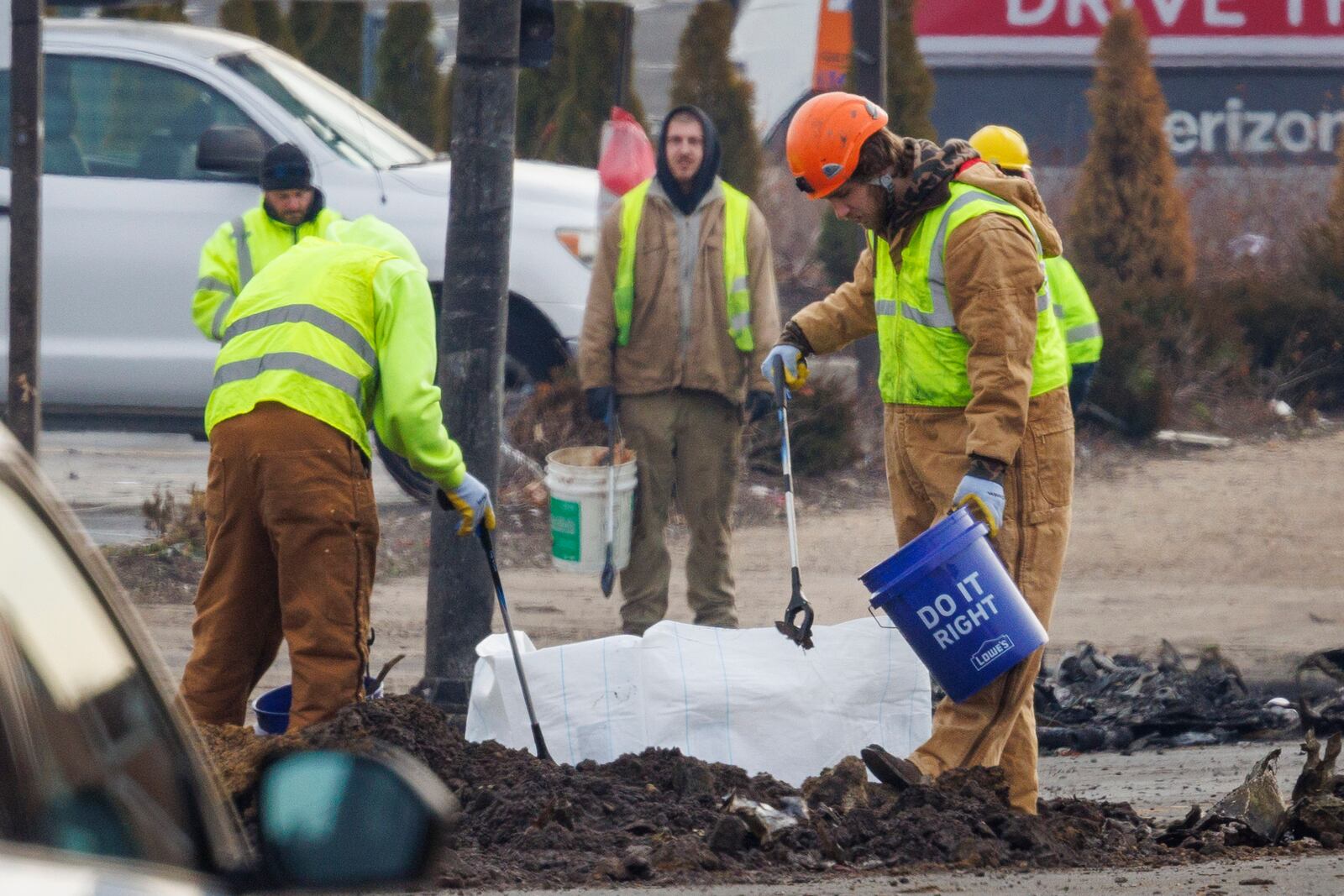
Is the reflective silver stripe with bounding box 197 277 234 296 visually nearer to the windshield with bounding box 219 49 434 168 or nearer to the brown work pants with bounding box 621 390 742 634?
the brown work pants with bounding box 621 390 742 634

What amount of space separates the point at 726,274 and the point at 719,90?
6.01 meters

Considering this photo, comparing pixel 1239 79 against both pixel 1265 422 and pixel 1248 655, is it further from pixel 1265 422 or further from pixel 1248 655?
pixel 1248 655

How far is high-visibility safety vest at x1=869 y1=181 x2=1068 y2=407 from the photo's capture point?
189 inches

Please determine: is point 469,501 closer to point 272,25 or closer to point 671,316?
point 671,316

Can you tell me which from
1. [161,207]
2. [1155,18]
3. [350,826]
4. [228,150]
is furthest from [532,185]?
[1155,18]

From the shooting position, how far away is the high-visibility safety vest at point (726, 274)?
708 cm

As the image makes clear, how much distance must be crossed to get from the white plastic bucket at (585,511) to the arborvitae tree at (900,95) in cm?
533

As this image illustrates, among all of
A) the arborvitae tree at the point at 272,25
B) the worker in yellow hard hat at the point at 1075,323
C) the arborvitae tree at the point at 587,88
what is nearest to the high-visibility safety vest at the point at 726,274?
the worker in yellow hard hat at the point at 1075,323

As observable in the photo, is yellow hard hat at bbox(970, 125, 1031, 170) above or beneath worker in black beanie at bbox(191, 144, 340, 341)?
above

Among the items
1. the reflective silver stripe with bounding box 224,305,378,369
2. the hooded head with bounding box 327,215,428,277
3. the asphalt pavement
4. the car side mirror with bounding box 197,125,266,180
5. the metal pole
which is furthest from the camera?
the asphalt pavement

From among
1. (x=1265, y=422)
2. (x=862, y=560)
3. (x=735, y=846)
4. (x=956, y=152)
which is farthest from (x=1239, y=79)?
(x=735, y=846)

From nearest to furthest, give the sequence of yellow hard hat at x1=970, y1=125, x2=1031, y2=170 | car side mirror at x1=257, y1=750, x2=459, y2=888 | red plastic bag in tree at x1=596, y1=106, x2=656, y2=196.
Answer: car side mirror at x1=257, y1=750, x2=459, y2=888 < yellow hard hat at x1=970, y1=125, x2=1031, y2=170 < red plastic bag in tree at x1=596, y1=106, x2=656, y2=196

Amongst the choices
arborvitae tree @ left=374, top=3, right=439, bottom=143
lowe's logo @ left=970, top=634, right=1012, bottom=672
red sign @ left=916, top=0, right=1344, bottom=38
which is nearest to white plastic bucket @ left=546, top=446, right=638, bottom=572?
lowe's logo @ left=970, top=634, right=1012, bottom=672

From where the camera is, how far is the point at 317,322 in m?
4.75
